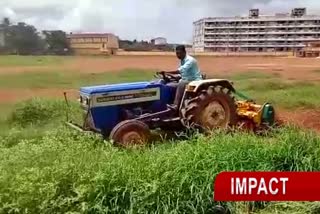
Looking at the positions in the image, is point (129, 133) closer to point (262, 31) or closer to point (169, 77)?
point (169, 77)

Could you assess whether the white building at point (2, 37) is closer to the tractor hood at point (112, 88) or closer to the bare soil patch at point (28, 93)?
the bare soil patch at point (28, 93)

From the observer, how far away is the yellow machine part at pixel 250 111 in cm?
936

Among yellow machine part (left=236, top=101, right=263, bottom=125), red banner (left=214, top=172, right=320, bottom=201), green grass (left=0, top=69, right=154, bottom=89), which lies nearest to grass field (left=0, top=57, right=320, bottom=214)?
red banner (left=214, top=172, right=320, bottom=201)

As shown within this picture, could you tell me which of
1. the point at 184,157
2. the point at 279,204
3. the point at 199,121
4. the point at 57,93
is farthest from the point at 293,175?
the point at 57,93

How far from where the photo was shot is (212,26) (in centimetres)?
5538

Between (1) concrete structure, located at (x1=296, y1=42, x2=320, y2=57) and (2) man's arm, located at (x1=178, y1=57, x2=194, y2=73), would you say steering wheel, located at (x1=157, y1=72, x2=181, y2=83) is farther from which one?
(1) concrete structure, located at (x1=296, y1=42, x2=320, y2=57)

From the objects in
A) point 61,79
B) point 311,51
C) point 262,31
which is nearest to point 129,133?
point 61,79

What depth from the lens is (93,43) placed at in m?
23.8

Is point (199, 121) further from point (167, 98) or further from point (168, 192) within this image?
point (168, 192)

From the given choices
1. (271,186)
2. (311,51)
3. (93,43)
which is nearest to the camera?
(271,186)

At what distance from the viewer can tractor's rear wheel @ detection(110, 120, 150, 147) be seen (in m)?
8.30

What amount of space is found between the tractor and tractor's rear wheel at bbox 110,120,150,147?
13mm

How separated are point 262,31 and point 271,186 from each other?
2312 inches

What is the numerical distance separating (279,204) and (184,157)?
1.10 m
